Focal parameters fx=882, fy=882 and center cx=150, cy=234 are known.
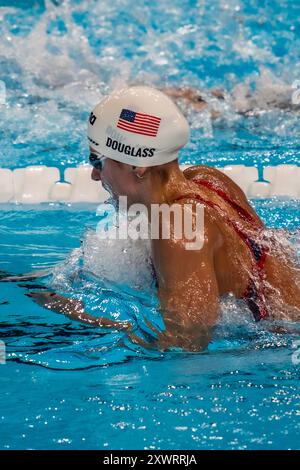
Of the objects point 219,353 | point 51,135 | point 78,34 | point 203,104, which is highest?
point 78,34

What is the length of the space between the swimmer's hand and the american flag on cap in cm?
62

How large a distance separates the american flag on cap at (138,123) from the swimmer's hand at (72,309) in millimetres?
617

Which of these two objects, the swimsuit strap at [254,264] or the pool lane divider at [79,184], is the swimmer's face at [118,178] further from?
the pool lane divider at [79,184]

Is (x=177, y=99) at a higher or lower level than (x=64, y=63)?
lower

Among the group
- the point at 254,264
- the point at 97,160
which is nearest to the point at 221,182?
the point at 254,264

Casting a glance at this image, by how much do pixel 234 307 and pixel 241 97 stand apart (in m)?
4.13

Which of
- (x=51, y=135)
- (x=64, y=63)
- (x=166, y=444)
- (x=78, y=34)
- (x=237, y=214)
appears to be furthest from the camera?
(x=78, y=34)

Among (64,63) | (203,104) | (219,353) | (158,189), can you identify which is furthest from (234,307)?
(64,63)

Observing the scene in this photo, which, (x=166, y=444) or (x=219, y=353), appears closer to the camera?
(x=166, y=444)

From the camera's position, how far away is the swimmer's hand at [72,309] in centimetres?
277

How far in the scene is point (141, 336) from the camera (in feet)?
8.89

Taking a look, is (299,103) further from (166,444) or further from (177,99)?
(166,444)

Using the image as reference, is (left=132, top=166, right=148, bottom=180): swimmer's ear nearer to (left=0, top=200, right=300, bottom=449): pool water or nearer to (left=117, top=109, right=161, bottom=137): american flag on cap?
(left=117, top=109, right=161, bottom=137): american flag on cap

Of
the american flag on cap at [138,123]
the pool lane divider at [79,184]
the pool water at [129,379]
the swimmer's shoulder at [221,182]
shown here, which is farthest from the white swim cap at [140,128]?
the pool lane divider at [79,184]
